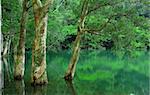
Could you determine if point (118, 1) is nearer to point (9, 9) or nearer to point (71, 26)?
point (9, 9)

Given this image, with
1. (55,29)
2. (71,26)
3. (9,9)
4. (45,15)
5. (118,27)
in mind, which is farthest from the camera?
(71,26)

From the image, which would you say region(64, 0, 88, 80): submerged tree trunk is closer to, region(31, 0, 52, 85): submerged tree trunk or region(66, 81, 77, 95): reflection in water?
region(66, 81, 77, 95): reflection in water

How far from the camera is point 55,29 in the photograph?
42.8 metres

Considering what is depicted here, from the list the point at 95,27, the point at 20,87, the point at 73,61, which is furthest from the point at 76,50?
the point at 20,87

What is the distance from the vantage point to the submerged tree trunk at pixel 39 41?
19.9 metres

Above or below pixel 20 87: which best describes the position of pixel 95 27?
above

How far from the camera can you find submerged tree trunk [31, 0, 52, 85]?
19.9 m

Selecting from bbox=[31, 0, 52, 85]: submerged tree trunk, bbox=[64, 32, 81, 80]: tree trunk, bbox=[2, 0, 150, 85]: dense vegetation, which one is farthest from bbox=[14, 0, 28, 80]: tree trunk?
bbox=[64, 32, 81, 80]: tree trunk

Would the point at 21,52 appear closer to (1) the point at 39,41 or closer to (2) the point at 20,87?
(1) the point at 39,41

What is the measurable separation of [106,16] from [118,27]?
1613 millimetres

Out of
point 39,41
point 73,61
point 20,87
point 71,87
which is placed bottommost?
point 71,87

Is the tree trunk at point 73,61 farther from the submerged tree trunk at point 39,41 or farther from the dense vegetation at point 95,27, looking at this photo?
the submerged tree trunk at point 39,41

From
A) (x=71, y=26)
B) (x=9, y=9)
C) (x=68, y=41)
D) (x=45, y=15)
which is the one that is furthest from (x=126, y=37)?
(x=68, y=41)

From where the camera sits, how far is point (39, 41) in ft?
65.9
